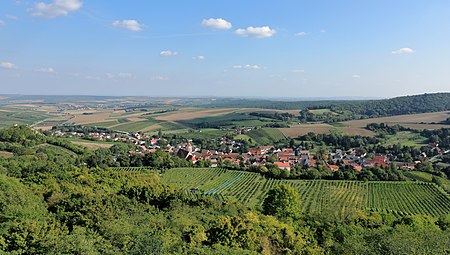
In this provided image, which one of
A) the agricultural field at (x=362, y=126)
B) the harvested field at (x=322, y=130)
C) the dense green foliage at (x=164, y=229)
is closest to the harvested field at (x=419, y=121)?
the agricultural field at (x=362, y=126)

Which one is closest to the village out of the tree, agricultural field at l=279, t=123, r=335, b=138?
agricultural field at l=279, t=123, r=335, b=138

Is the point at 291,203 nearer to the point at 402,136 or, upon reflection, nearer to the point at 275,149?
the point at 275,149

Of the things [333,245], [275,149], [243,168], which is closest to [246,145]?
[275,149]

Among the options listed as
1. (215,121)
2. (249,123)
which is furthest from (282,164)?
(215,121)

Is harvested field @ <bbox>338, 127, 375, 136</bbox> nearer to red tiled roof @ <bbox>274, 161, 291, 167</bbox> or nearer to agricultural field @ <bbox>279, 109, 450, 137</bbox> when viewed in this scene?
agricultural field @ <bbox>279, 109, 450, 137</bbox>

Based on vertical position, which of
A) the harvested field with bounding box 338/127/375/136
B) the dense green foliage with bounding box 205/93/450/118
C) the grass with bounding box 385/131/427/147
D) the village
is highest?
the dense green foliage with bounding box 205/93/450/118

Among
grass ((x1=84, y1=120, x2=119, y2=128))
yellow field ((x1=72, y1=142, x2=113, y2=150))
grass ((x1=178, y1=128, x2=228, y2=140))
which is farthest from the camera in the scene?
grass ((x1=84, y1=120, x2=119, y2=128))

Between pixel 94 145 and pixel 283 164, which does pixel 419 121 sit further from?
pixel 94 145
